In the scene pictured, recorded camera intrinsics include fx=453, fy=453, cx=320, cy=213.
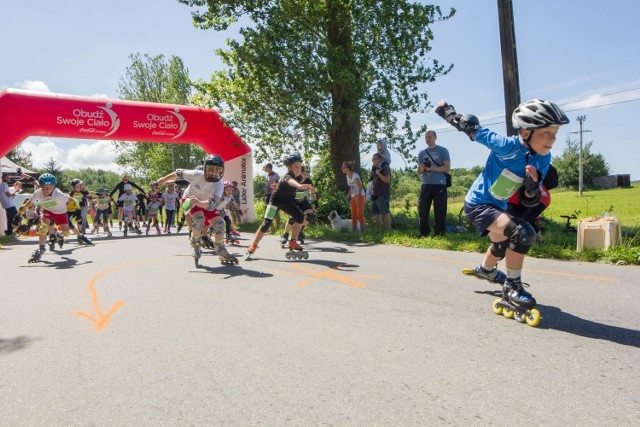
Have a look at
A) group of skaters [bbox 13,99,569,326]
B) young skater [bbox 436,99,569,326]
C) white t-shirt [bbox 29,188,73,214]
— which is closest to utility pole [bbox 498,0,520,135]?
group of skaters [bbox 13,99,569,326]

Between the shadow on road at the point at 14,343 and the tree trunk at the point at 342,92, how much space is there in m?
11.2

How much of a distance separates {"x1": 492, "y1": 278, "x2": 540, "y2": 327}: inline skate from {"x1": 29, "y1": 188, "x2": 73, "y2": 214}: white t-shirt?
31.6 feet

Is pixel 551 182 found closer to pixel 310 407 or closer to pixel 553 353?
pixel 553 353

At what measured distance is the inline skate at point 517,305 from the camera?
12.9 feet

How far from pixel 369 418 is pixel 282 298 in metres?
2.98

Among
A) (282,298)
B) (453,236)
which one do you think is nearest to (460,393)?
(282,298)

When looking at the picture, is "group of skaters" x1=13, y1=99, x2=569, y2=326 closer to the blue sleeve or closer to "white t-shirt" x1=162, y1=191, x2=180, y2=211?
the blue sleeve

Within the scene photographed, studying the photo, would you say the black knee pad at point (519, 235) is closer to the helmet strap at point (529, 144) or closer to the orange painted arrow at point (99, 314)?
the helmet strap at point (529, 144)

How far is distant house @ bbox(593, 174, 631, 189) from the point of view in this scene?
6309 centimetres

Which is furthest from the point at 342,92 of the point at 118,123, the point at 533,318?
the point at 533,318

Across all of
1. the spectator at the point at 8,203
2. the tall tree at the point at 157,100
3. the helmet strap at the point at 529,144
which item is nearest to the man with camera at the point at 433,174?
the helmet strap at the point at 529,144

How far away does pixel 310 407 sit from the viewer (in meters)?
2.58

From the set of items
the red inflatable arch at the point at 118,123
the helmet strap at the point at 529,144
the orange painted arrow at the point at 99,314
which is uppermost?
the red inflatable arch at the point at 118,123

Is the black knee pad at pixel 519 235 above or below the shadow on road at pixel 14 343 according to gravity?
above
